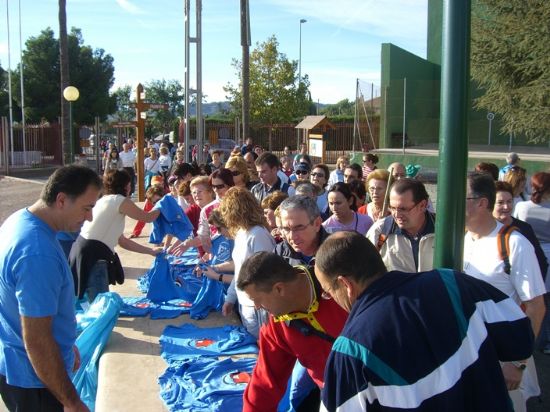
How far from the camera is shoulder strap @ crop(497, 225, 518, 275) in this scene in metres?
3.19

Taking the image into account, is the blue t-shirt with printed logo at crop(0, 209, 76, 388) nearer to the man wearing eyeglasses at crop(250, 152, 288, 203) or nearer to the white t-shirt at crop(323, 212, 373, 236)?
the white t-shirt at crop(323, 212, 373, 236)

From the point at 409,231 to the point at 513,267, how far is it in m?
0.79

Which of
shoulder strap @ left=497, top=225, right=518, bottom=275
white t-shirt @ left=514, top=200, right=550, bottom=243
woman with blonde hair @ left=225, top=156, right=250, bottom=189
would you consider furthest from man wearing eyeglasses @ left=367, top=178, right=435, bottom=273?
woman with blonde hair @ left=225, top=156, right=250, bottom=189

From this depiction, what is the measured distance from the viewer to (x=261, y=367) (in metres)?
2.72

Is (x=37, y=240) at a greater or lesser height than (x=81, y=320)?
greater

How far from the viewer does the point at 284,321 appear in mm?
2682

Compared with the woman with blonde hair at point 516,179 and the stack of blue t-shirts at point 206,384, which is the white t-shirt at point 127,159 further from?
the stack of blue t-shirts at point 206,384

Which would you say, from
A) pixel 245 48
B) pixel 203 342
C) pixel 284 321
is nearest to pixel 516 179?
pixel 203 342

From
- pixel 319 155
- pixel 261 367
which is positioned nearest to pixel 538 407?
pixel 261 367

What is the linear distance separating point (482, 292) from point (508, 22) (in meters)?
19.6

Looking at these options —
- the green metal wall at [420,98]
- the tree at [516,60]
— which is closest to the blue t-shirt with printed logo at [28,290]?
the tree at [516,60]

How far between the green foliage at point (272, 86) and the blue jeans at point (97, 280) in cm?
3337

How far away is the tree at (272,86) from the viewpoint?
38.1 metres

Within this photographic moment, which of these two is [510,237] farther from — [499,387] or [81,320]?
[81,320]
